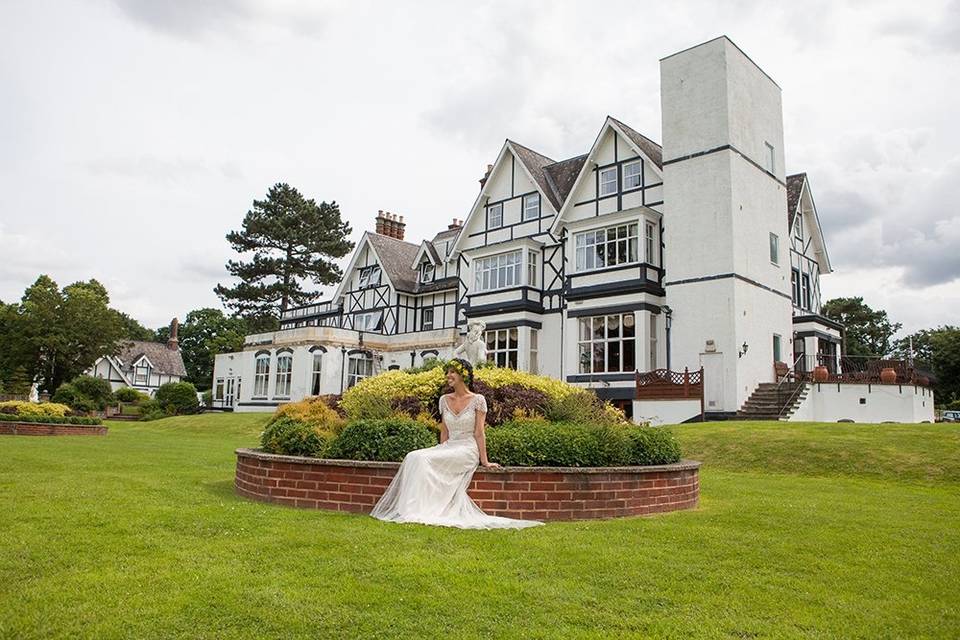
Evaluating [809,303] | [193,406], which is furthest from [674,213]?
[193,406]

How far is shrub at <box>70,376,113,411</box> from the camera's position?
40406 millimetres

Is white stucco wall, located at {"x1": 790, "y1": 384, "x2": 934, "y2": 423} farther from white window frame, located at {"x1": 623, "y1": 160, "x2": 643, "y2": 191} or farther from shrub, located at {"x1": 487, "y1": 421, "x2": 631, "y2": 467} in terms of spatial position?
shrub, located at {"x1": 487, "y1": 421, "x2": 631, "y2": 467}

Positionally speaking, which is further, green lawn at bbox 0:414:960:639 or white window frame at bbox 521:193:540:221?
white window frame at bbox 521:193:540:221

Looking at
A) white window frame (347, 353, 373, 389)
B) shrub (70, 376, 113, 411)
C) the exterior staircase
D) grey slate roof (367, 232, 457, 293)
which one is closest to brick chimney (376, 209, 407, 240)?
grey slate roof (367, 232, 457, 293)

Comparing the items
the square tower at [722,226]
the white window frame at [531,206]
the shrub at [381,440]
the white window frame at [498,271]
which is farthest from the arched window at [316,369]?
the shrub at [381,440]

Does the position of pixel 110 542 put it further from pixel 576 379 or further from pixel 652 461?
pixel 576 379

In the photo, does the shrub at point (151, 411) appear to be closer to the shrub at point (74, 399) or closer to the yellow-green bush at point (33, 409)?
the shrub at point (74, 399)

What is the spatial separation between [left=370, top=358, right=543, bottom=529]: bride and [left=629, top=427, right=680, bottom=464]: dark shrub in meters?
1.99

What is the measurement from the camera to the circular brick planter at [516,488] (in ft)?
24.9

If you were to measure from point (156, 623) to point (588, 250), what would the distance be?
25.5m

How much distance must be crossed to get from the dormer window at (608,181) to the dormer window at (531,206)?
3.58 meters

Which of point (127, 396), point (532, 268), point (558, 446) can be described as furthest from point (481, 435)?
point (127, 396)

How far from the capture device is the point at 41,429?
21.3 meters

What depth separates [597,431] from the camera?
8555 mm
